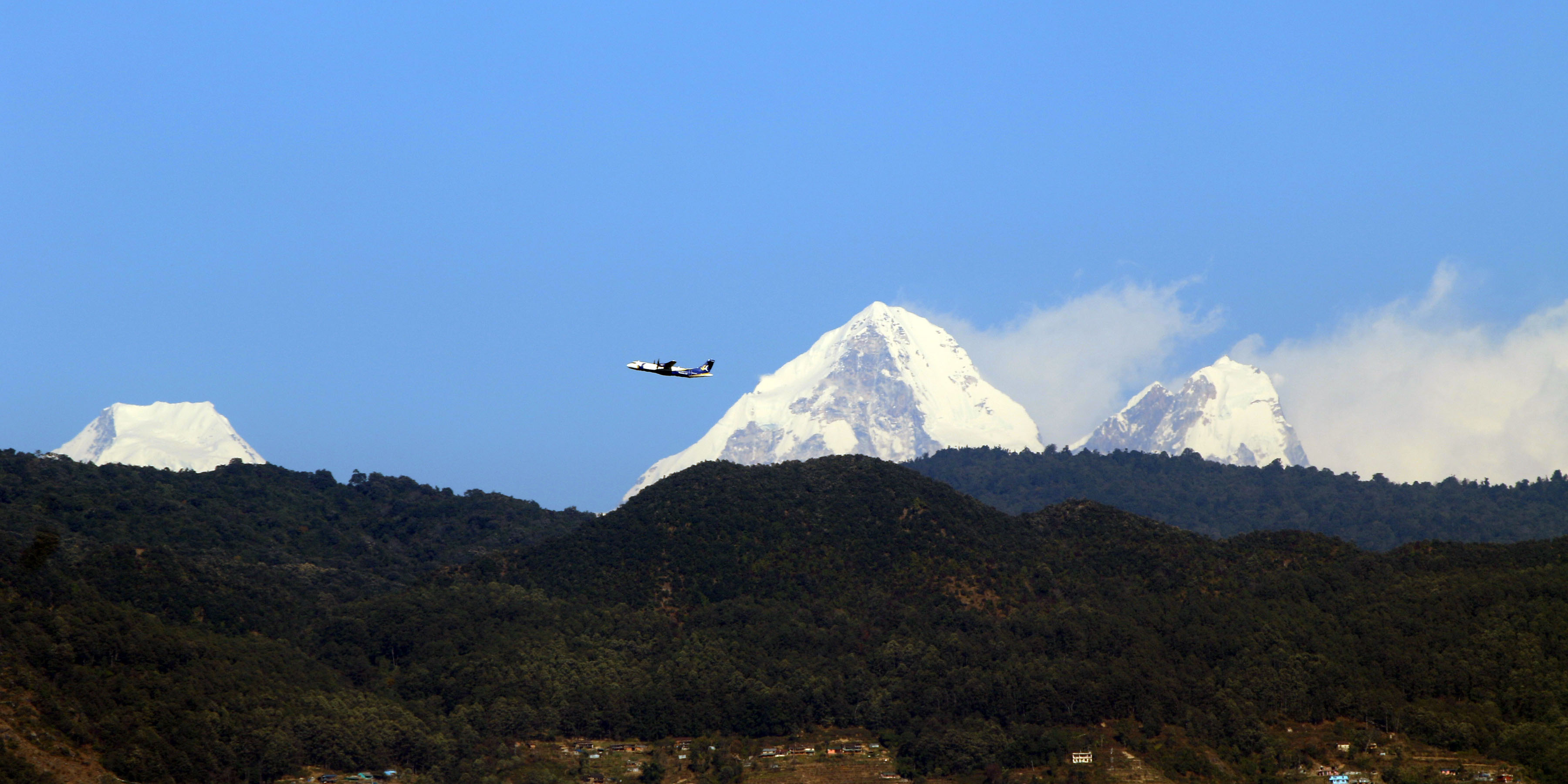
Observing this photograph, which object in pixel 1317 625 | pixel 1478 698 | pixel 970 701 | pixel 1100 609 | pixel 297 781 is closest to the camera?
pixel 297 781

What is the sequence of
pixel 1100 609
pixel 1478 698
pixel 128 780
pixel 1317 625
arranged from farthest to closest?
pixel 1100 609, pixel 1317 625, pixel 1478 698, pixel 128 780

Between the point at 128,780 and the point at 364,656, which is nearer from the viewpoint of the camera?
the point at 128,780

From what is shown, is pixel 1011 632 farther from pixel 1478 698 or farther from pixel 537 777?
pixel 537 777

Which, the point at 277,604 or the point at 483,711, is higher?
the point at 277,604

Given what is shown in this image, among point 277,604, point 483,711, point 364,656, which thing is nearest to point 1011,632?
point 483,711

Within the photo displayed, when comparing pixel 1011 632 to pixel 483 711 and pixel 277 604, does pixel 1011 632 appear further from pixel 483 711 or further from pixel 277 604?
pixel 277 604

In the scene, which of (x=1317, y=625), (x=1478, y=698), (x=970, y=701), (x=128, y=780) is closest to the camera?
(x=128, y=780)

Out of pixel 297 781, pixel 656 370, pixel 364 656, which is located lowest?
pixel 297 781

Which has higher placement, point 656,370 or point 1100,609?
point 656,370

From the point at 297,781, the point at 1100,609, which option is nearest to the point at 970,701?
the point at 1100,609
